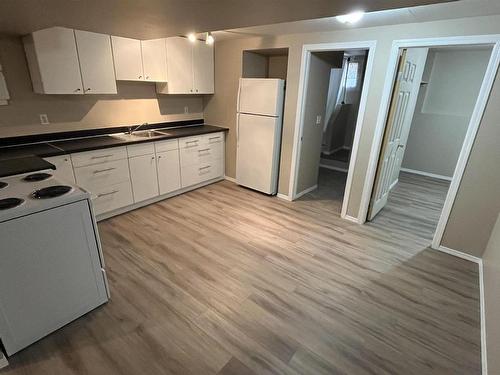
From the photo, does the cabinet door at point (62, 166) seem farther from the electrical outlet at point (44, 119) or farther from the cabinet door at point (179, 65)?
the cabinet door at point (179, 65)

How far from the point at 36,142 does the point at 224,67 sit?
2.69 meters

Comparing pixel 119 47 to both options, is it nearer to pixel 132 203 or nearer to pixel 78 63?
pixel 78 63

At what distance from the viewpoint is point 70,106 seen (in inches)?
121

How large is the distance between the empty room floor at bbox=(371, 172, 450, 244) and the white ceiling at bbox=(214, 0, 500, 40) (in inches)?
87.1

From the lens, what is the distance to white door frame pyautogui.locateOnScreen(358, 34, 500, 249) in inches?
86.7

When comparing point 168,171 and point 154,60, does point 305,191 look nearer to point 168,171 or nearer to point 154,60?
point 168,171

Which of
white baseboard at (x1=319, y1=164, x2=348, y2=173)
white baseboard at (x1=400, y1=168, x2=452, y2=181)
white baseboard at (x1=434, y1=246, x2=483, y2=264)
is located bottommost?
white baseboard at (x1=434, y1=246, x2=483, y2=264)

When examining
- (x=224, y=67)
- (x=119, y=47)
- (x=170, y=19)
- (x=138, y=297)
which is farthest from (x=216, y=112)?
(x=138, y=297)

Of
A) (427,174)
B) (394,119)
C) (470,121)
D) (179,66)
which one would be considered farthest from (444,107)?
(179,66)

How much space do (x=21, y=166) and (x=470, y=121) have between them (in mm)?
3872

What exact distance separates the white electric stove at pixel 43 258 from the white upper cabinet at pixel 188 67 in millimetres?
2363

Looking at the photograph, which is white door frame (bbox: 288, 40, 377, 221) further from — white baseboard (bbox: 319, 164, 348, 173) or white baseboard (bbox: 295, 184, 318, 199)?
white baseboard (bbox: 319, 164, 348, 173)

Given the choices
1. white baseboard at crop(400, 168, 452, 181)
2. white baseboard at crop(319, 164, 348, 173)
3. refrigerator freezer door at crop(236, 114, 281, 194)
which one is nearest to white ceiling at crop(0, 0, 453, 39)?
refrigerator freezer door at crop(236, 114, 281, 194)

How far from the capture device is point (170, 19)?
5.18 ft
